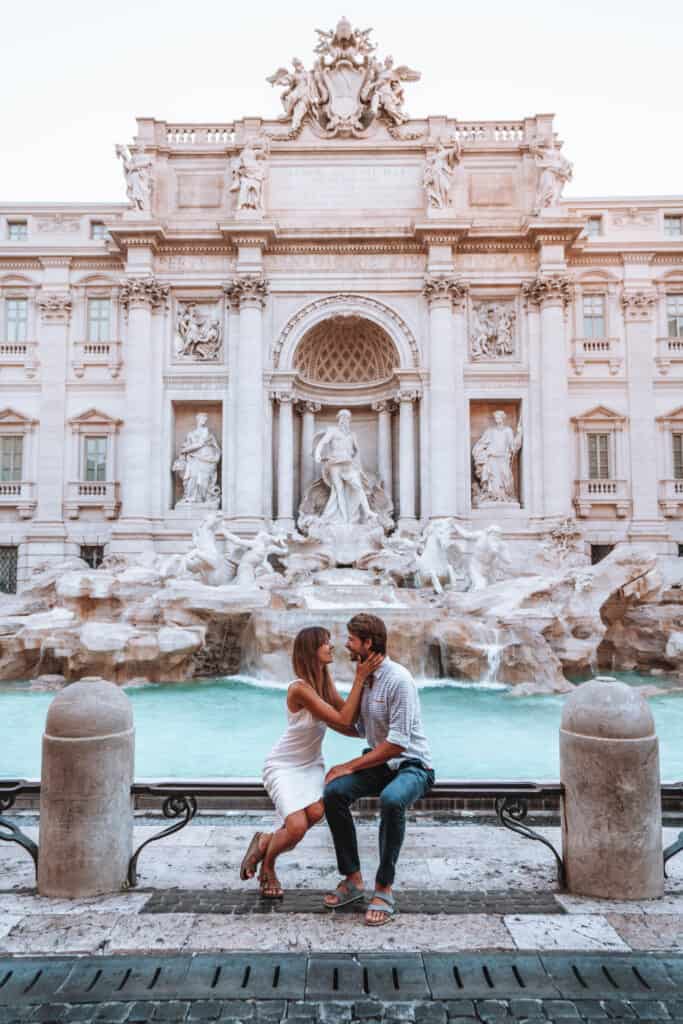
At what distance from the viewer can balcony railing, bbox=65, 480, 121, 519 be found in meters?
21.6

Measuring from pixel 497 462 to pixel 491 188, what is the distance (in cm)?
888

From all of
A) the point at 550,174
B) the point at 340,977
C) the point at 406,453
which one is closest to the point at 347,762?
the point at 340,977

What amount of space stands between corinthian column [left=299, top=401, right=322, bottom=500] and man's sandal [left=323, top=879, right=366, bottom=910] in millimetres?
18847

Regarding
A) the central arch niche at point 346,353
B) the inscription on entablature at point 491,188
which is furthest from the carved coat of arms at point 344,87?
the central arch niche at point 346,353

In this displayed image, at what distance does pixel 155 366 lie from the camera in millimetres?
21266

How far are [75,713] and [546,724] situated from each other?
791 cm

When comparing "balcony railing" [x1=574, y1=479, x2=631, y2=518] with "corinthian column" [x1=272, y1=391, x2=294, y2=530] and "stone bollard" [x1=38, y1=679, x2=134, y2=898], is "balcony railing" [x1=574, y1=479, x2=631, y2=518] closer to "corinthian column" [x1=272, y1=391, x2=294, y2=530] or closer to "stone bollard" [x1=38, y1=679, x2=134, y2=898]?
"corinthian column" [x1=272, y1=391, x2=294, y2=530]

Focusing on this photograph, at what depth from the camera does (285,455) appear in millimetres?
21203

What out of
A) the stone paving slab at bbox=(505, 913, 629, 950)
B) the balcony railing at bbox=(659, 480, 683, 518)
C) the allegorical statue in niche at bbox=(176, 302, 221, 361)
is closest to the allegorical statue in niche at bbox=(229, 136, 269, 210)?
the allegorical statue in niche at bbox=(176, 302, 221, 361)

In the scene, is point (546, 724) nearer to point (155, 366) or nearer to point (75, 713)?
point (75, 713)

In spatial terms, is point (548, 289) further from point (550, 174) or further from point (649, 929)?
point (649, 929)

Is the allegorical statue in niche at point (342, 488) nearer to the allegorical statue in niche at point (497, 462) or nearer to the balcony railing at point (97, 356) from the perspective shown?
the allegorical statue in niche at point (497, 462)

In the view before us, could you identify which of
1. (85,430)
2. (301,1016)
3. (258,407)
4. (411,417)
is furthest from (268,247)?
(301,1016)

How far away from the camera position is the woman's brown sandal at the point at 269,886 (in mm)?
3645
